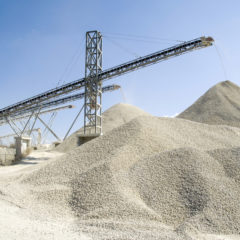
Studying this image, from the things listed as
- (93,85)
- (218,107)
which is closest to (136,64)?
(93,85)

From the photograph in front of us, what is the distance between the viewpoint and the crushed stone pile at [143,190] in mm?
4008

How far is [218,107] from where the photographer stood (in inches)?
813

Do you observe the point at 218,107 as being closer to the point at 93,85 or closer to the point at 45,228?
the point at 93,85

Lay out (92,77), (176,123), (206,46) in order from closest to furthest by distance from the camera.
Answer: (176,123)
(206,46)
(92,77)

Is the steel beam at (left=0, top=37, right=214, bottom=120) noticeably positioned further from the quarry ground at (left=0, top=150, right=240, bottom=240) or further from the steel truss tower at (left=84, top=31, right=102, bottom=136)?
the quarry ground at (left=0, top=150, right=240, bottom=240)

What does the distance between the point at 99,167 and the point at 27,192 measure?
5.67 feet

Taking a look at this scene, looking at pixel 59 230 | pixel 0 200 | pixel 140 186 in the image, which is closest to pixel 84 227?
pixel 59 230

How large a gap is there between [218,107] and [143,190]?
17.4 m

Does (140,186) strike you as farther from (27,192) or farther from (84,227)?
(27,192)

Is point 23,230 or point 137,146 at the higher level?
point 137,146

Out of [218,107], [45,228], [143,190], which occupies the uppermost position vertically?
[218,107]

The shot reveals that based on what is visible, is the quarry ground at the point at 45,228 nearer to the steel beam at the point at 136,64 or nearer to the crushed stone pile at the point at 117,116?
the steel beam at the point at 136,64

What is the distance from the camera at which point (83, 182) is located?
5730 mm

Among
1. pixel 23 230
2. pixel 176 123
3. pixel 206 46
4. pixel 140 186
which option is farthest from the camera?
pixel 206 46
